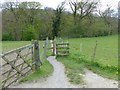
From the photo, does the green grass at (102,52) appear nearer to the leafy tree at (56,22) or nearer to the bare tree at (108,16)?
the leafy tree at (56,22)

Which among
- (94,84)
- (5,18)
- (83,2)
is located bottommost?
(94,84)

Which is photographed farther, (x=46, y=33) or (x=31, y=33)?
(x=46, y=33)

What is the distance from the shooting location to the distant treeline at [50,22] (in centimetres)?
3962

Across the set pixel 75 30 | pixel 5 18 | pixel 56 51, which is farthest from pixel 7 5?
pixel 56 51

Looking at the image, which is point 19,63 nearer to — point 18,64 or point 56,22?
point 18,64

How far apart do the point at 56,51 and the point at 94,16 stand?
1402 inches

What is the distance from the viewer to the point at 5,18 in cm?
3709

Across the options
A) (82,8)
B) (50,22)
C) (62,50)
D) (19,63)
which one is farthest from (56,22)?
(19,63)

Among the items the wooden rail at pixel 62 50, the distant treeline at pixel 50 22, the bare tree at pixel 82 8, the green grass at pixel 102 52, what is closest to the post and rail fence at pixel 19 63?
the green grass at pixel 102 52

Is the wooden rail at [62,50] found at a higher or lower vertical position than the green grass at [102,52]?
higher

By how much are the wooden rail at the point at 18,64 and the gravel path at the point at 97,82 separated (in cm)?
184

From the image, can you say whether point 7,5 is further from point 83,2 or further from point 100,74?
point 100,74

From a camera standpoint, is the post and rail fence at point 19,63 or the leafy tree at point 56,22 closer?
the post and rail fence at point 19,63

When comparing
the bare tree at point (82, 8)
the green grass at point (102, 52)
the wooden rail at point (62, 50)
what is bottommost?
the green grass at point (102, 52)
